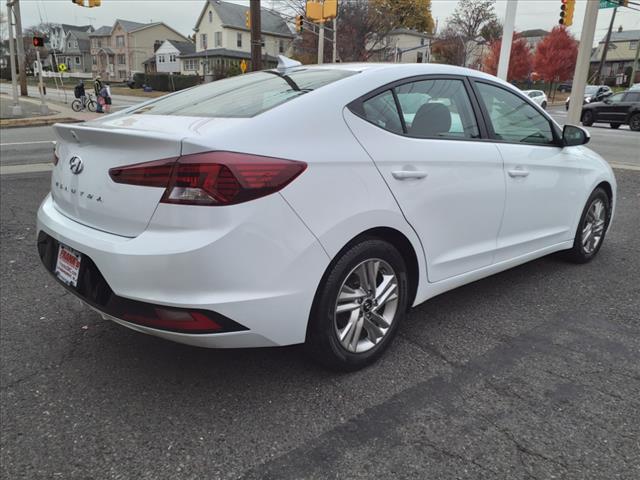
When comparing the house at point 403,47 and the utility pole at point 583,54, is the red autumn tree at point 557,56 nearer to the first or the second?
the house at point 403,47

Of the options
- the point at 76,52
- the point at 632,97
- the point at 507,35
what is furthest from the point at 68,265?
the point at 76,52

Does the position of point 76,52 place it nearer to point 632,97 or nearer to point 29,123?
point 29,123

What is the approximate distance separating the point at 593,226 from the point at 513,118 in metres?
1.60

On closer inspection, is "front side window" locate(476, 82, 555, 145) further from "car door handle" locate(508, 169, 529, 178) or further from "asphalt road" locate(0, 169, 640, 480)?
"asphalt road" locate(0, 169, 640, 480)

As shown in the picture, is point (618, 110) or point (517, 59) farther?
point (517, 59)

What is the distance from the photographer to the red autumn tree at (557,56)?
180 feet

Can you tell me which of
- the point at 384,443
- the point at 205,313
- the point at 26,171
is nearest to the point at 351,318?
the point at 384,443

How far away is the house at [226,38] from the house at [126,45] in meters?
11.8

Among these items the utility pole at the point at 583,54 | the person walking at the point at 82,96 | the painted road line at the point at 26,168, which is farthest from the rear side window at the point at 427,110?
the person walking at the point at 82,96

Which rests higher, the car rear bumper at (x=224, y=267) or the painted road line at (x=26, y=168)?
the car rear bumper at (x=224, y=267)

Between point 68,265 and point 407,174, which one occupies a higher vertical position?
point 407,174

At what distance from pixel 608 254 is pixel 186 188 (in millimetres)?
4416

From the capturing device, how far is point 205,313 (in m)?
2.22

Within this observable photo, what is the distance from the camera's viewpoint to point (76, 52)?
9719 cm
